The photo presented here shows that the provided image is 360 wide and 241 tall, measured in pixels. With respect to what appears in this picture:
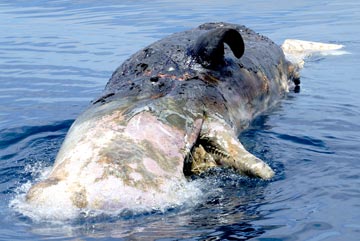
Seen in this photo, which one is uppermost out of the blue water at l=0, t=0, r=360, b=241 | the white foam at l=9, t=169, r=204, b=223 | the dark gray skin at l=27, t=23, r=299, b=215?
the dark gray skin at l=27, t=23, r=299, b=215

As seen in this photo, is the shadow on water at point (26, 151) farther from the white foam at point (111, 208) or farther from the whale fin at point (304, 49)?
the whale fin at point (304, 49)

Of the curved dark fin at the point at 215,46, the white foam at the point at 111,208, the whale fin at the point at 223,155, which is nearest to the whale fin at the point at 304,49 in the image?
the curved dark fin at the point at 215,46

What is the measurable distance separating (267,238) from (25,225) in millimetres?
2021

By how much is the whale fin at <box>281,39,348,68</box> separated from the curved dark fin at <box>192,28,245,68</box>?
5.06 m

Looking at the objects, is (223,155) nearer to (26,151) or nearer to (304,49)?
(26,151)

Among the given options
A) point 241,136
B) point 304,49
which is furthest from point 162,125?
point 304,49

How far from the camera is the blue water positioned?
595 centimetres

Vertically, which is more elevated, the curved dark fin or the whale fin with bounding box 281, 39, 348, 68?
the curved dark fin

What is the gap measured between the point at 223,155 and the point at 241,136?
149 cm

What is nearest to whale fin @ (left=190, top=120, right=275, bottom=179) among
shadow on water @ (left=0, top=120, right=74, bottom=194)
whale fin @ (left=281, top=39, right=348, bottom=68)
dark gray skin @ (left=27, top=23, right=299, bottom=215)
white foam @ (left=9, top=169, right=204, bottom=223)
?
dark gray skin @ (left=27, top=23, right=299, bottom=215)

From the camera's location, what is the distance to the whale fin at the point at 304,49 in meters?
14.0

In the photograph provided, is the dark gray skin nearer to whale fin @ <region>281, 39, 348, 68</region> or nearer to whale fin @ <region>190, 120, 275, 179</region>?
whale fin @ <region>190, 120, 275, 179</region>

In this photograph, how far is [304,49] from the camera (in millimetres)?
14594

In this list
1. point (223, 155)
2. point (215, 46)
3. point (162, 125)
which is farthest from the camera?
point (215, 46)
